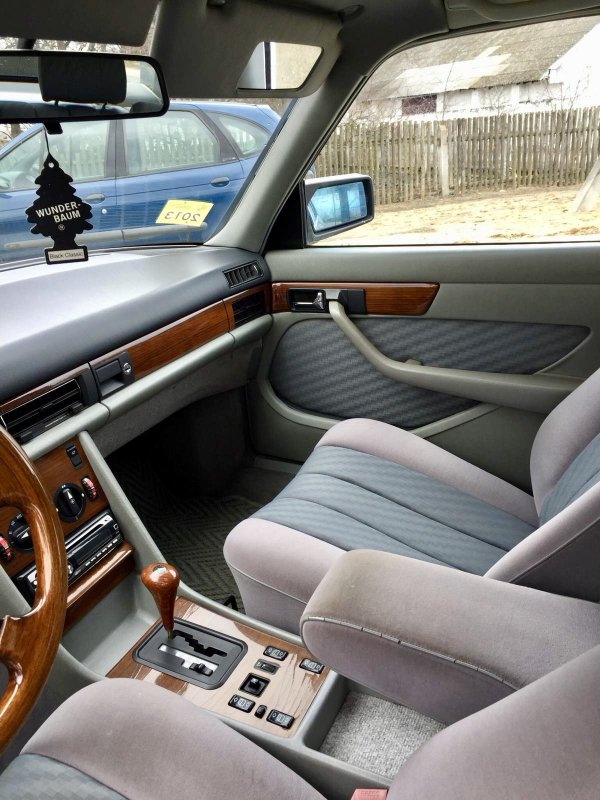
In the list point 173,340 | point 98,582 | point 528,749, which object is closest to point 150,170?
point 173,340

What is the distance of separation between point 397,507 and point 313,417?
0.87 meters

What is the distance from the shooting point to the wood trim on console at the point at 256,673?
1360 mm

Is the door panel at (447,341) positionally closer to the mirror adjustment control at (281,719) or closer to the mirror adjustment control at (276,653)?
the mirror adjustment control at (276,653)

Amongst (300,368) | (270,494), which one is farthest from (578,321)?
(270,494)

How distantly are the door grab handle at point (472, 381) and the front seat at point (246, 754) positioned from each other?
4.56 ft

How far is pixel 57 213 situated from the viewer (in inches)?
60.6

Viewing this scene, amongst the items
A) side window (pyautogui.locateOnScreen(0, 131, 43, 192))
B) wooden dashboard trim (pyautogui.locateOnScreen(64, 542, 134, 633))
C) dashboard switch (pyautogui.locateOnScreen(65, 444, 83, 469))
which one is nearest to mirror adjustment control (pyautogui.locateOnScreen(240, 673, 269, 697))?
wooden dashboard trim (pyautogui.locateOnScreen(64, 542, 134, 633))

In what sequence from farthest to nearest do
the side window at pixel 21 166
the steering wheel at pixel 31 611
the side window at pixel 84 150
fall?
the side window at pixel 84 150
the side window at pixel 21 166
the steering wheel at pixel 31 611

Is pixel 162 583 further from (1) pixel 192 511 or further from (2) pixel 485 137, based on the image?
(2) pixel 485 137

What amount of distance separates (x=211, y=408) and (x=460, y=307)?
3.13 ft

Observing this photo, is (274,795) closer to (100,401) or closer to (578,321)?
(100,401)

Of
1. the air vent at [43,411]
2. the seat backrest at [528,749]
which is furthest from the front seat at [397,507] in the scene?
the seat backrest at [528,749]

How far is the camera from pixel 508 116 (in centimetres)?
198

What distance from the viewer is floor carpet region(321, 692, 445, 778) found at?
1435 millimetres
